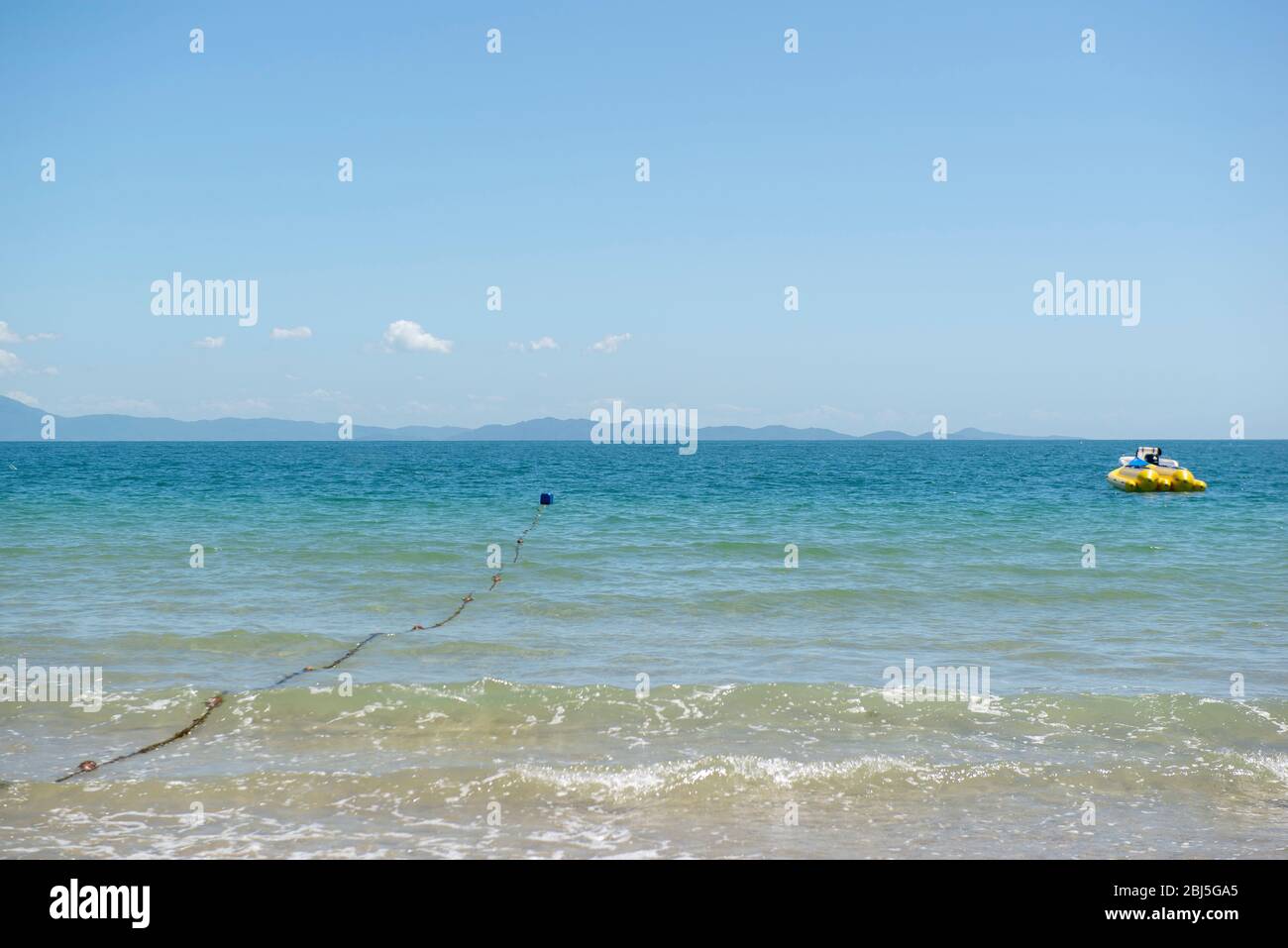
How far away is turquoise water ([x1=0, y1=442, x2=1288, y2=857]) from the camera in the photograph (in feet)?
23.2

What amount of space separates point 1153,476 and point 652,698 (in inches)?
1688

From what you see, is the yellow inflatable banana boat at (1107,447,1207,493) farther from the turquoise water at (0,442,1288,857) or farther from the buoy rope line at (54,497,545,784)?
the buoy rope line at (54,497,545,784)

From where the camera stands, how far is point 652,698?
10.5m

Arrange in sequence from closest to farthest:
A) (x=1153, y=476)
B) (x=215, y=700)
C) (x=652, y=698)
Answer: (x=215, y=700) < (x=652, y=698) < (x=1153, y=476)

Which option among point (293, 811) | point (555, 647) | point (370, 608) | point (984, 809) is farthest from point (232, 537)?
point (984, 809)

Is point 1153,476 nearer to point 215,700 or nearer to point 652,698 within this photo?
point 652,698

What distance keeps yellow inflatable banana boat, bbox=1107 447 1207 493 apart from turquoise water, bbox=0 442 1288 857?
2134 cm

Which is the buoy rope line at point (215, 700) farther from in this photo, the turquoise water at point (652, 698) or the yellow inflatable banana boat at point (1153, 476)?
→ the yellow inflatable banana boat at point (1153, 476)

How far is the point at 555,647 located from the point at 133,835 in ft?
22.1

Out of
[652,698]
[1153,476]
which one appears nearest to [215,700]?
[652,698]

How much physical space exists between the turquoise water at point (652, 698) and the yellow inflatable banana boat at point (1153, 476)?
70.0 ft

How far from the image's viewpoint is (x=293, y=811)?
24.0 feet
